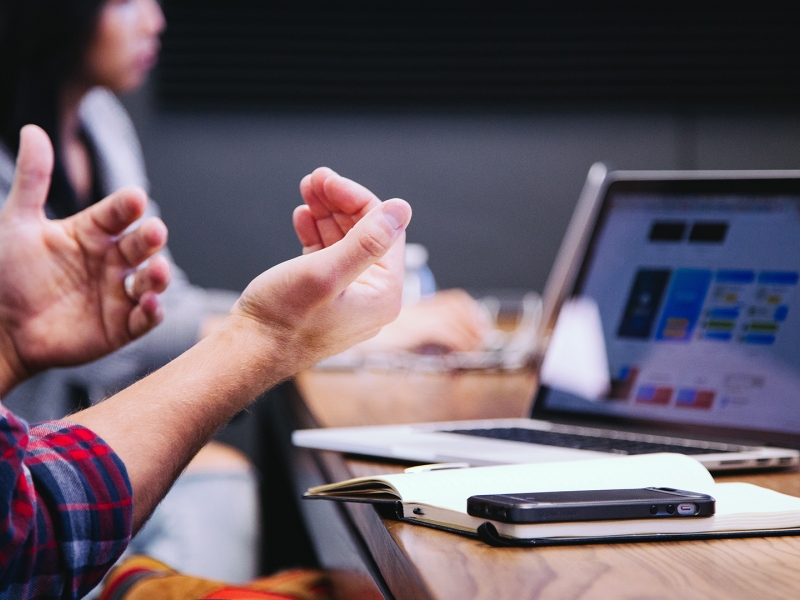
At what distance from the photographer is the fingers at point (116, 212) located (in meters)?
1.05

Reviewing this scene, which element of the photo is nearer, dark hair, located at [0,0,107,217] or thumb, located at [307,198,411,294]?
thumb, located at [307,198,411,294]

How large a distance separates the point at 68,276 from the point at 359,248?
1.92 feet

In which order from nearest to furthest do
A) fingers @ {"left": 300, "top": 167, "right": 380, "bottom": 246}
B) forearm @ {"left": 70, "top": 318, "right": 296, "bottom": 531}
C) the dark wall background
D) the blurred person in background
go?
forearm @ {"left": 70, "top": 318, "right": 296, "bottom": 531} → fingers @ {"left": 300, "top": 167, "right": 380, "bottom": 246} → the blurred person in background → the dark wall background

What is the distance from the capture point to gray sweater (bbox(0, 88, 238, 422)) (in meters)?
1.75

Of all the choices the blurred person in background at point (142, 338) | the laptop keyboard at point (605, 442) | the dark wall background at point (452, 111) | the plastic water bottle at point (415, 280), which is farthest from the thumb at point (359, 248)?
the dark wall background at point (452, 111)

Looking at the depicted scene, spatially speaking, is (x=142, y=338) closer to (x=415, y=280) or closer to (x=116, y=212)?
(x=415, y=280)


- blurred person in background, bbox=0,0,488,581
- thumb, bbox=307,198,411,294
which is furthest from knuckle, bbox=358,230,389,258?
blurred person in background, bbox=0,0,488,581

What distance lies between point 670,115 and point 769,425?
2541 millimetres

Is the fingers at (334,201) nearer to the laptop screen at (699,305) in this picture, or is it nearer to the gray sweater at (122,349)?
the laptop screen at (699,305)

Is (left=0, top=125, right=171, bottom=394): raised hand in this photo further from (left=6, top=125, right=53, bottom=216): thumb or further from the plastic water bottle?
the plastic water bottle

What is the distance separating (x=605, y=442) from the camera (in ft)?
3.10

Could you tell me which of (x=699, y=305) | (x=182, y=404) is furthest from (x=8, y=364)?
(x=699, y=305)

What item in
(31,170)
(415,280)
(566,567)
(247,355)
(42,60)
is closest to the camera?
(566,567)

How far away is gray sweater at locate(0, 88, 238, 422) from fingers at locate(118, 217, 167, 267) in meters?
0.51
